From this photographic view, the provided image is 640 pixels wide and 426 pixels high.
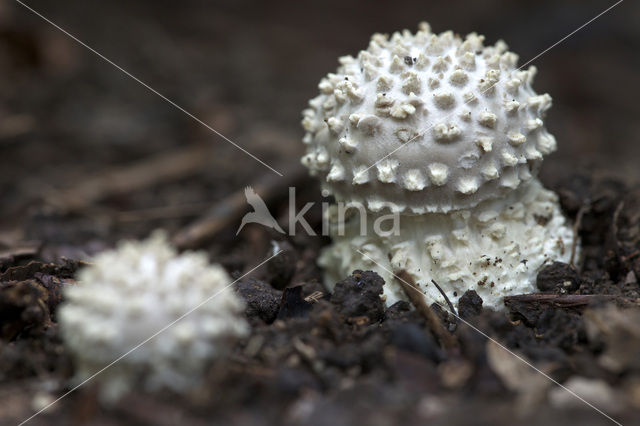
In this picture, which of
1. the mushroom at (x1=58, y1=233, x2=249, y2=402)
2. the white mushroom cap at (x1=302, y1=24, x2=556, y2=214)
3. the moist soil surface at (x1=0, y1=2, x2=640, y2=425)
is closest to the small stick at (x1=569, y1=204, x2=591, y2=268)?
the moist soil surface at (x1=0, y1=2, x2=640, y2=425)

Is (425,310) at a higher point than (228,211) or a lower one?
lower

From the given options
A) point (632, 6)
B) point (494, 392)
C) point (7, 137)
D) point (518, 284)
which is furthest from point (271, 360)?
point (632, 6)

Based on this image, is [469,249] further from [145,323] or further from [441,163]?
[145,323]

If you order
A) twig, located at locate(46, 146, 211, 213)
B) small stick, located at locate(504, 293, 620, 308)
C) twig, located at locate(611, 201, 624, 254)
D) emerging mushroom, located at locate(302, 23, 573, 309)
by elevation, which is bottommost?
small stick, located at locate(504, 293, 620, 308)

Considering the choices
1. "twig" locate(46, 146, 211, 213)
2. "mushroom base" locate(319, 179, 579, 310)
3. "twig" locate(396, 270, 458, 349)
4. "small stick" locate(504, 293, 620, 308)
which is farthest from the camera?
"twig" locate(46, 146, 211, 213)

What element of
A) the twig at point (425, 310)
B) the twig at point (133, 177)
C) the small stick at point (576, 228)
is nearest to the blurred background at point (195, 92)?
the twig at point (133, 177)

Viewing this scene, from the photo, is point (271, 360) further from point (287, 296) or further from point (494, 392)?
point (494, 392)

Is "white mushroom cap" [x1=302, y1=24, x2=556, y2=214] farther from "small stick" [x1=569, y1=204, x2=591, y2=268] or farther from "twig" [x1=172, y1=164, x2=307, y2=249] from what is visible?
"twig" [x1=172, y1=164, x2=307, y2=249]

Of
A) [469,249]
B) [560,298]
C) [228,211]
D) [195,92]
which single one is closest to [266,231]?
[228,211]
